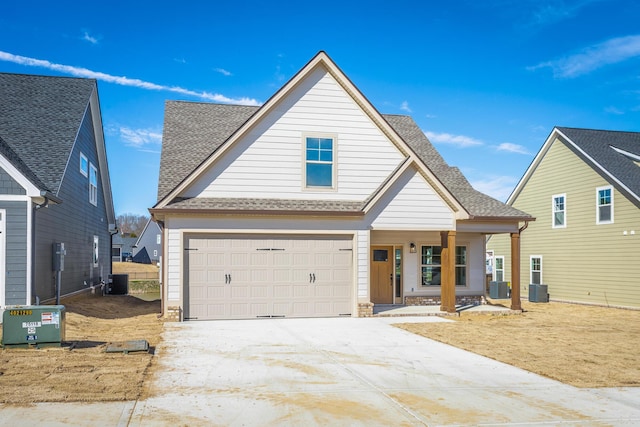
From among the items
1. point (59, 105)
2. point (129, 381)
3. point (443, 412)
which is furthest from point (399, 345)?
point (59, 105)

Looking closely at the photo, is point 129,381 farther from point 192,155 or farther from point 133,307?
point 133,307

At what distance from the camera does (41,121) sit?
59.7ft

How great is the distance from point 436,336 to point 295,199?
5883 millimetres

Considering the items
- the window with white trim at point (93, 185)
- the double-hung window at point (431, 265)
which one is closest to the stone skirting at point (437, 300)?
the double-hung window at point (431, 265)

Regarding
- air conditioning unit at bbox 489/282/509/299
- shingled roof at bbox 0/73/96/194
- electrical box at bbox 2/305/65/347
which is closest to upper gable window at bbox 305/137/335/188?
shingled roof at bbox 0/73/96/194

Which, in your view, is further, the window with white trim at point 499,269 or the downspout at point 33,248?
the window with white trim at point 499,269

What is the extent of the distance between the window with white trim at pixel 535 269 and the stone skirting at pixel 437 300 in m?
7.40

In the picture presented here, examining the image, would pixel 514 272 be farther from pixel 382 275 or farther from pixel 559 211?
pixel 559 211

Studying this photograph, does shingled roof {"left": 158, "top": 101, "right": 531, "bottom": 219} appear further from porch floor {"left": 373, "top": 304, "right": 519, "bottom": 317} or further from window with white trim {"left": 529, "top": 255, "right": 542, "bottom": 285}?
window with white trim {"left": 529, "top": 255, "right": 542, "bottom": 285}

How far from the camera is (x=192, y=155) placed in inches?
728

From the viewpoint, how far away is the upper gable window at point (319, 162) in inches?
668

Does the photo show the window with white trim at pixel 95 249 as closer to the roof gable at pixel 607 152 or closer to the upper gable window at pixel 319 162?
the upper gable window at pixel 319 162

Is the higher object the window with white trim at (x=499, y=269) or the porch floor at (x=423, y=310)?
the window with white trim at (x=499, y=269)

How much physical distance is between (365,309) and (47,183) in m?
9.65
